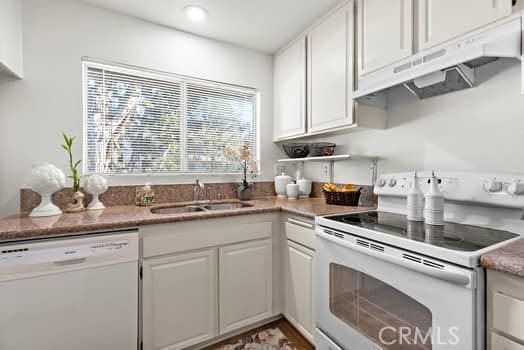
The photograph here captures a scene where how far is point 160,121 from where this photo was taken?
2070 mm

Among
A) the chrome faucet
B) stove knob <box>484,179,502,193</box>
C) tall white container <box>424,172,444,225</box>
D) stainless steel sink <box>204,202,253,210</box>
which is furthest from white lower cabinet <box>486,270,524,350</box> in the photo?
the chrome faucet

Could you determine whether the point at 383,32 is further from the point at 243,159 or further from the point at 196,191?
the point at 196,191

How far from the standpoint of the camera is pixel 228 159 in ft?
7.64

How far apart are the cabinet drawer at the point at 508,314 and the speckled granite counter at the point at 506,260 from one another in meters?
0.08

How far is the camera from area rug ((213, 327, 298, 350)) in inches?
62.7

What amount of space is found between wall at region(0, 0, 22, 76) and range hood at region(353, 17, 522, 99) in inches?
81.2

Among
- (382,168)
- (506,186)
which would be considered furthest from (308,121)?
(506,186)

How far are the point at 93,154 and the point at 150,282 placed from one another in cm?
109

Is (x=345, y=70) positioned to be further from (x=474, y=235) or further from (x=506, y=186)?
(x=474, y=235)

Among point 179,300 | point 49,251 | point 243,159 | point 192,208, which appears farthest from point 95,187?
point 243,159

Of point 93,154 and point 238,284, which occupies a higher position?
point 93,154

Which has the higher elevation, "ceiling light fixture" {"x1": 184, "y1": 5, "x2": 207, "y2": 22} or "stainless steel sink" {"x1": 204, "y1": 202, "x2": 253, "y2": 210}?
"ceiling light fixture" {"x1": 184, "y1": 5, "x2": 207, "y2": 22}

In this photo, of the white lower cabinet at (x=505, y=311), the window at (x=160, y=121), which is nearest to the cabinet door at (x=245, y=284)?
the window at (x=160, y=121)

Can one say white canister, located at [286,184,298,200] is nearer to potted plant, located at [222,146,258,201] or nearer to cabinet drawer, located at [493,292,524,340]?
potted plant, located at [222,146,258,201]
